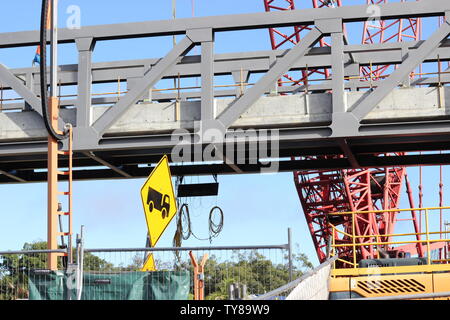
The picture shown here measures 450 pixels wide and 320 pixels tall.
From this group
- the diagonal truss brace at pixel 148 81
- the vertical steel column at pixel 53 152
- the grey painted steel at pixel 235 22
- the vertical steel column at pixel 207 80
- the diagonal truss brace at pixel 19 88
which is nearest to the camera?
the vertical steel column at pixel 53 152

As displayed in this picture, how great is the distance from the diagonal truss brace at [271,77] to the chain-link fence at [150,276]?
7.38 metres

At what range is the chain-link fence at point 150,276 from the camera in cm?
1259

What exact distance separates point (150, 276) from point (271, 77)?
9227mm

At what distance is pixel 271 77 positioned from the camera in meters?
20.5

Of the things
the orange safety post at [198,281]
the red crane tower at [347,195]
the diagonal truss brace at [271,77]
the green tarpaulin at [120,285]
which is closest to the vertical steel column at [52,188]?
the diagonal truss brace at [271,77]

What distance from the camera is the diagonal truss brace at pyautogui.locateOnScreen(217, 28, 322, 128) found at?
67.1ft

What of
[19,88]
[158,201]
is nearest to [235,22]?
[19,88]

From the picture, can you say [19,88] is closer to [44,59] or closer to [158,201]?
[44,59]

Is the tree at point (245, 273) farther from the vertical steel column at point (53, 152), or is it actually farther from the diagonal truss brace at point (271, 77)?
the diagonal truss brace at point (271, 77)

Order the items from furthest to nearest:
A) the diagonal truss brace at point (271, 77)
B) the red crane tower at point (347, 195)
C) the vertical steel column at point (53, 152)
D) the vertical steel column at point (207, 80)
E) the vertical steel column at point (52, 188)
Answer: the red crane tower at point (347, 195) < the vertical steel column at point (207, 80) < the diagonal truss brace at point (271, 77) < the vertical steel column at point (53, 152) < the vertical steel column at point (52, 188)

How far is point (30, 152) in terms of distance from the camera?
72.2 feet

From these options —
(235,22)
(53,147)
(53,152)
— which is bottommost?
(53,152)

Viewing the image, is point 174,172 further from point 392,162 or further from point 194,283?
point 194,283
